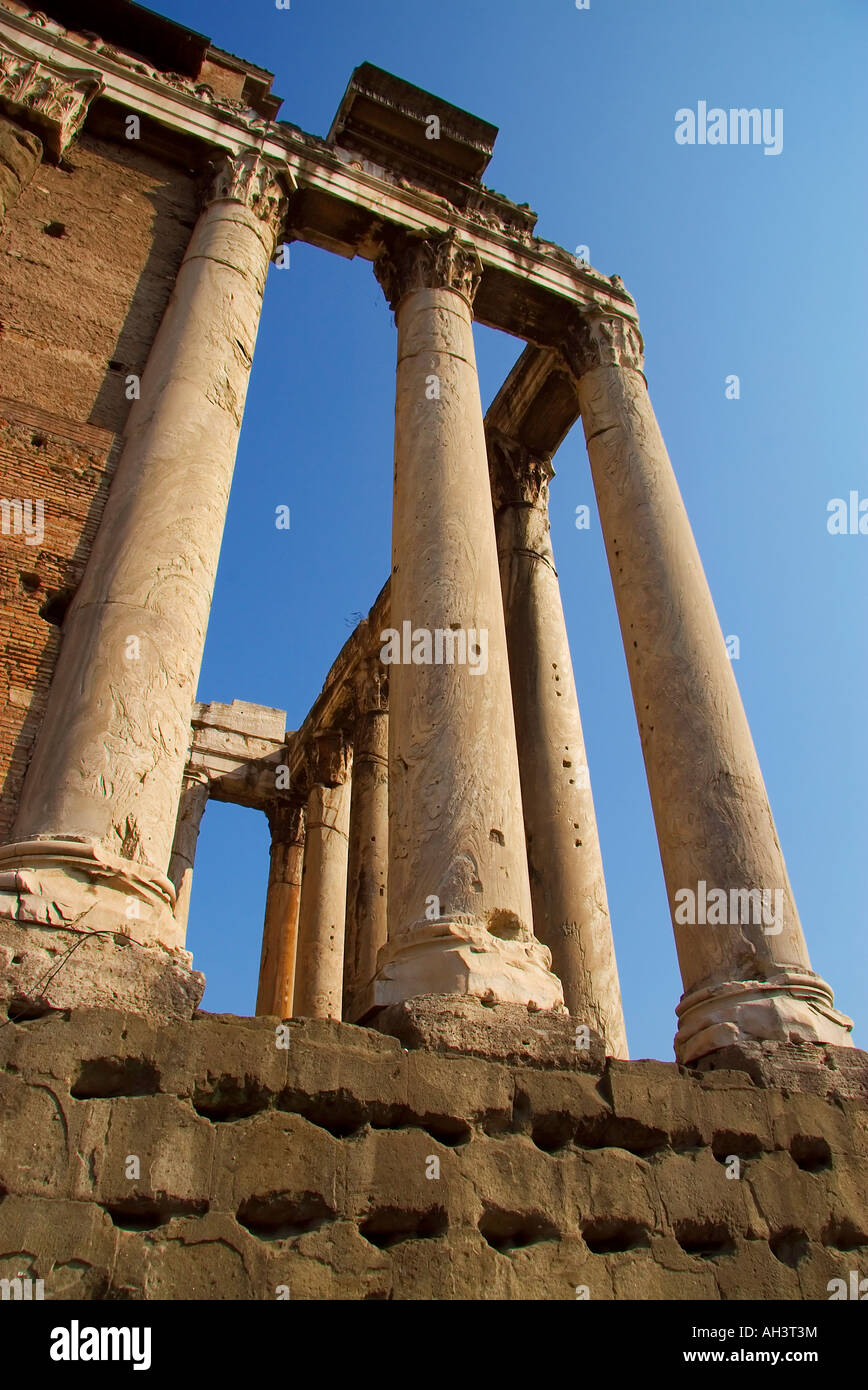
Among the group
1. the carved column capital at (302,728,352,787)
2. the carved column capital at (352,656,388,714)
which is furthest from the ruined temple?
the carved column capital at (302,728,352,787)

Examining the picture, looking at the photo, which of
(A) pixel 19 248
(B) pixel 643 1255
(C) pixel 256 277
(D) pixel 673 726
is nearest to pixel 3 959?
(B) pixel 643 1255

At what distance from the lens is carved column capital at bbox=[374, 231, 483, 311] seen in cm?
1203

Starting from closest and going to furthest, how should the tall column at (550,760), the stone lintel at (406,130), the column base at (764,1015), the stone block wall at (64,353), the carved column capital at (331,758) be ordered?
the column base at (764,1015) → the stone block wall at (64,353) → the tall column at (550,760) → the stone lintel at (406,130) → the carved column capital at (331,758)

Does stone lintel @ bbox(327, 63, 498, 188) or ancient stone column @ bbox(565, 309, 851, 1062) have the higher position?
stone lintel @ bbox(327, 63, 498, 188)

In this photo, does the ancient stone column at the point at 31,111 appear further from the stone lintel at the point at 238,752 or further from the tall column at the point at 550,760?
the stone lintel at the point at 238,752

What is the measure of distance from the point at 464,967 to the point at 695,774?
11.3ft

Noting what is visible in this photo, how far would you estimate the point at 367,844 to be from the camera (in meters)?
16.3

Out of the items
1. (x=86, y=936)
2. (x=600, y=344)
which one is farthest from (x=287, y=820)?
(x=86, y=936)

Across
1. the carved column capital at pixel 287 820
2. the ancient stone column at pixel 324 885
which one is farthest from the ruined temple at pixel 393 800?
the carved column capital at pixel 287 820

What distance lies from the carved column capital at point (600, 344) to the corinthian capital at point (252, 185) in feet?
14.0

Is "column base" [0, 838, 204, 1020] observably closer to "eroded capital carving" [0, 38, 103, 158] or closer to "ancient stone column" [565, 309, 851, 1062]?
"ancient stone column" [565, 309, 851, 1062]

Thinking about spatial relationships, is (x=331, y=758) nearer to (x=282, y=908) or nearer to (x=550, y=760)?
(x=282, y=908)

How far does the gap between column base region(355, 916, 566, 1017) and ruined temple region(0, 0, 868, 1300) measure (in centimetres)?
3

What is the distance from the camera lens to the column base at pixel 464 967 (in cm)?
632
